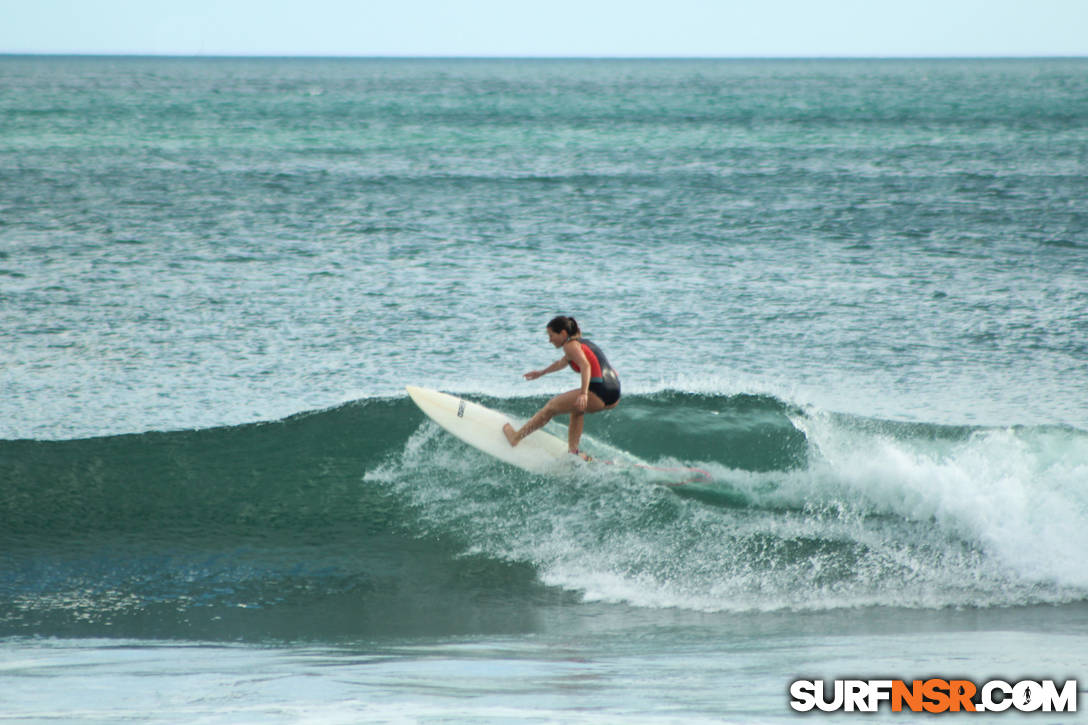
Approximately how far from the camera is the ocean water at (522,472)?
6555mm

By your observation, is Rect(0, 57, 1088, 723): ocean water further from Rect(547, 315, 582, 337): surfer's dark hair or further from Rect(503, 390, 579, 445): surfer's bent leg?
Rect(547, 315, 582, 337): surfer's dark hair

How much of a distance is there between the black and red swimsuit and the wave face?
89 centimetres

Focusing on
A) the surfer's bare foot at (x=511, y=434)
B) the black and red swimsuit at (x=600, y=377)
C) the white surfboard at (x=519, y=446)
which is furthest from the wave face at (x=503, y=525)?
the black and red swimsuit at (x=600, y=377)

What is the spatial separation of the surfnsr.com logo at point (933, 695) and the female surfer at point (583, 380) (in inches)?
168

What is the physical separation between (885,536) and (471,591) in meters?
3.65

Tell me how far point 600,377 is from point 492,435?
60.1 inches

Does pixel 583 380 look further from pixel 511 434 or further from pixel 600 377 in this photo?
pixel 511 434

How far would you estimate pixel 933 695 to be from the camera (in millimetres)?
5418

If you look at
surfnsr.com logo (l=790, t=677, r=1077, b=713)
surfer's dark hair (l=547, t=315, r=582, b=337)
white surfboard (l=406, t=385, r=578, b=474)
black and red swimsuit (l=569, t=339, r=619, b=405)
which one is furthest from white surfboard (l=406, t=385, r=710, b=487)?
surfnsr.com logo (l=790, t=677, r=1077, b=713)

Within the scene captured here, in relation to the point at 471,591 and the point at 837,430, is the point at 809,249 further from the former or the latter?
the point at 471,591

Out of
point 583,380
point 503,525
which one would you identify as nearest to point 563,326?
point 583,380

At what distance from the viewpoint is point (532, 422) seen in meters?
10.3

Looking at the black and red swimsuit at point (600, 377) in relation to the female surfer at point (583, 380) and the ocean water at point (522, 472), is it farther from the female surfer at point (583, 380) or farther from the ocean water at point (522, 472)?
the ocean water at point (522, 472)

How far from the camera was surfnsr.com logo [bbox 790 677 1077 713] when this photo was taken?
5.21 m
